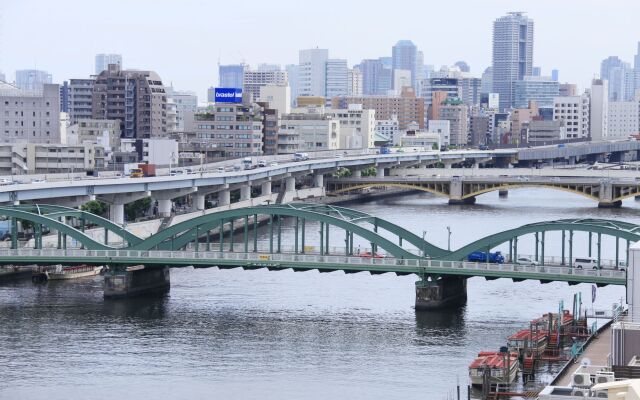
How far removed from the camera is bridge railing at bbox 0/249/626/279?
41.3 metres

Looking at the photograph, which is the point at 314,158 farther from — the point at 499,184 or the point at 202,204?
the point at 202,204

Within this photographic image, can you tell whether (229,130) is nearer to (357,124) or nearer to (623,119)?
(357,124)

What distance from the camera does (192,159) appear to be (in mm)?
94812

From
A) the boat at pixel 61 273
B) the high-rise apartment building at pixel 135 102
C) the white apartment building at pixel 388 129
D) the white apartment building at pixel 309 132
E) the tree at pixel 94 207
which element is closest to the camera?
the boat at pixel 61 273

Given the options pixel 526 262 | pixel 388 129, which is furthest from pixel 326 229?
pixel 388 129

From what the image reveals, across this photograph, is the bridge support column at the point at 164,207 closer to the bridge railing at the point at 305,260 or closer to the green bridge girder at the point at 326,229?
the green bridge girder at the point at 326,229

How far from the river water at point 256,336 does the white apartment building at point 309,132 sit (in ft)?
205

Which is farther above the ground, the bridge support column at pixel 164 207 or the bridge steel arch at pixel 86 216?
the bridge steel arch at pixel 86 216

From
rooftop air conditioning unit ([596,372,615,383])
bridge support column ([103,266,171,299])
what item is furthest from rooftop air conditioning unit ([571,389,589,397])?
bridge support column ([103,266,171,299])

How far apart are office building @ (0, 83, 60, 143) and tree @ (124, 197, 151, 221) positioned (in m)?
25.5

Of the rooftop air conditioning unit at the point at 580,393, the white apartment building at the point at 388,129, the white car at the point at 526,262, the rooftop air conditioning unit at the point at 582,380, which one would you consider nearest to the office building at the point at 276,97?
the white apartment building at the point at 388,129

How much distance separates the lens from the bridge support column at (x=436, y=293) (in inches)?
1642

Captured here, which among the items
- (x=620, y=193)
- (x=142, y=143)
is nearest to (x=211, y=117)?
(x=142, y=143)

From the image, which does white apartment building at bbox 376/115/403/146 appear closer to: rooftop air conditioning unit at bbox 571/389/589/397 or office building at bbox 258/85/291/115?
office building at bbox 258/85/291/115
